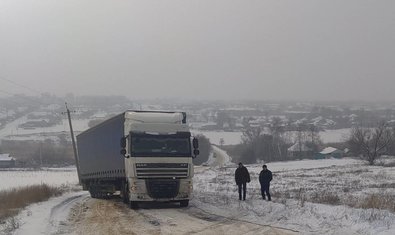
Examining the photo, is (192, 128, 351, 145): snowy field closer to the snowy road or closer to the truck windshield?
the truck windshield

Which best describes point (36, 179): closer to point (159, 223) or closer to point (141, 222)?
point (141, 222)

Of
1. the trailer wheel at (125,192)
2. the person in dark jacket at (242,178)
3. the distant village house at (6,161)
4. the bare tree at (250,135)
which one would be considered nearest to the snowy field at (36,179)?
the trailer wheel at (125,192)

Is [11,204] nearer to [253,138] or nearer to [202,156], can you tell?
[202,156]

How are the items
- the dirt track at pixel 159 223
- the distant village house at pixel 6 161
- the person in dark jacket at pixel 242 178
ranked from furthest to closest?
the distant village house at pixel 6 161 → the person in dark jacket at pixel 242 178 → the dirt track at pixel 159 223

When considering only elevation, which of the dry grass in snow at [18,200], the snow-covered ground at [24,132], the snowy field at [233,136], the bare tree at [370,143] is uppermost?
the dry grass in snow at [18,200]

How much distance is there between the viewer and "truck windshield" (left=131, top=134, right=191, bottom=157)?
2020 centimetres

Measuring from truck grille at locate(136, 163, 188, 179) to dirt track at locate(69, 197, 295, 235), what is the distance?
4.37ft

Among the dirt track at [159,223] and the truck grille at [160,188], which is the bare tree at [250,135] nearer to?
the truck grille at [160,188]

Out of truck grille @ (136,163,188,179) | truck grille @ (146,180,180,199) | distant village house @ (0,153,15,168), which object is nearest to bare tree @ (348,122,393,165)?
truck grille @ (136,163,188,179)

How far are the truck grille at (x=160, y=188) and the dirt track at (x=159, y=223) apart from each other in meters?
0.59

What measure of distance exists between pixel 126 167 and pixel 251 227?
805cm

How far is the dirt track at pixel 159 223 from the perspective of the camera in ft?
44.8

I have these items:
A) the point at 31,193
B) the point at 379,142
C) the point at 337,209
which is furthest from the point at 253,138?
the point at 337,209

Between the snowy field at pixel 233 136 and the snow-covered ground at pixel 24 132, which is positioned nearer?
the snow-covered ground at pixel 24 132
